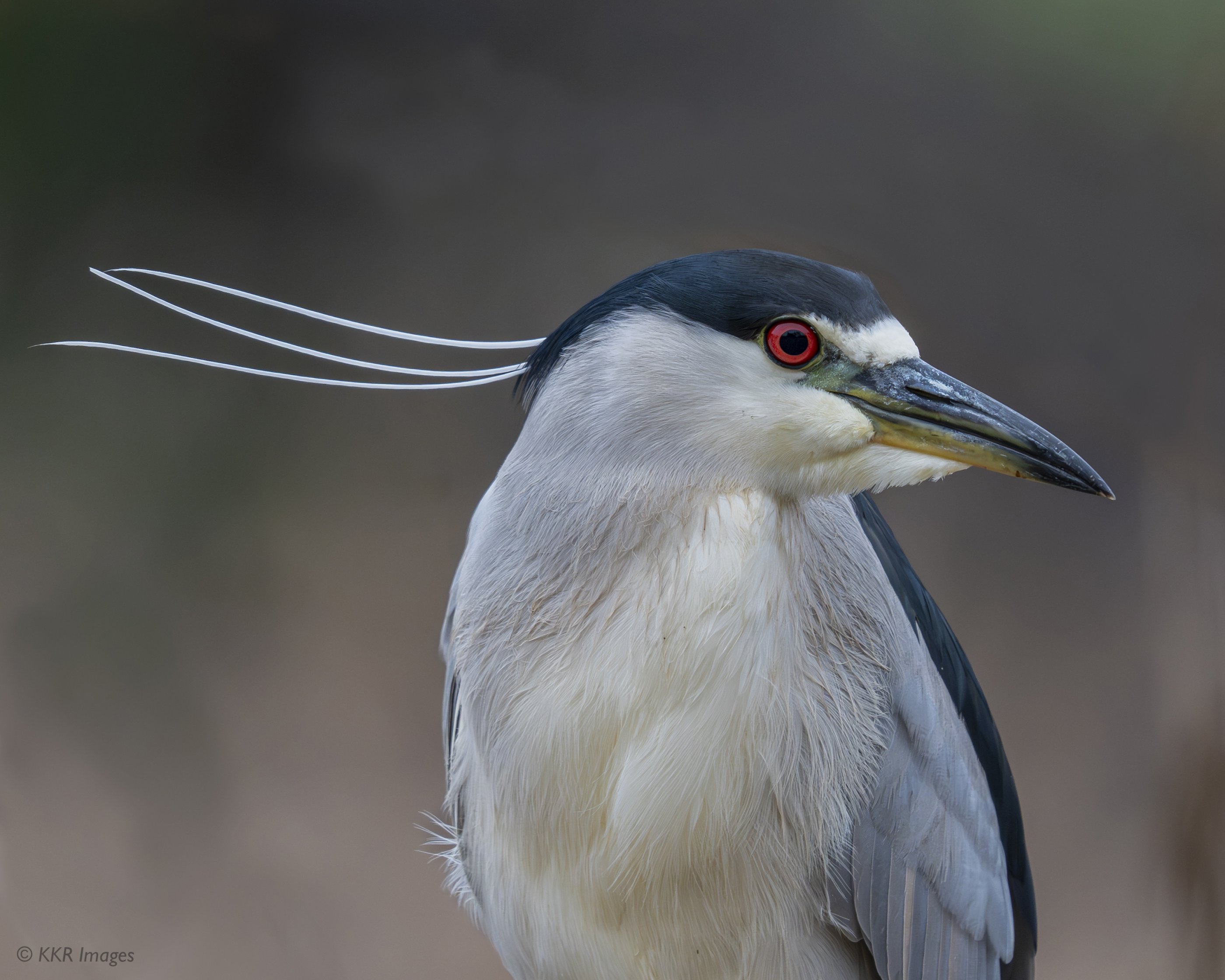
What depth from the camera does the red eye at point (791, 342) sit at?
744 mm

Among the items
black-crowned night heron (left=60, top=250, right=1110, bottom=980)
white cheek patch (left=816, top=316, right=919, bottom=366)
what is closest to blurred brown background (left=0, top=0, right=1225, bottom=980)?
black-crowned night heron (left=60, top=250, right=1110, bottom=980)

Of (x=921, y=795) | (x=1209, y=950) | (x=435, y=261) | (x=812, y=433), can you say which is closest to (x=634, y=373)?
(x=812, y=433)

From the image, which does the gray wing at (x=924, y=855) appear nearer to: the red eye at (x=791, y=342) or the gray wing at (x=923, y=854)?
the gray wing at (x=923, y=854)

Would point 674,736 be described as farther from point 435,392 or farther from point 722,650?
point 435,392

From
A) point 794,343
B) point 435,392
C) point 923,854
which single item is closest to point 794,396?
point 794,343

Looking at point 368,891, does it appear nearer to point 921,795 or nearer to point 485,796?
point 485,796

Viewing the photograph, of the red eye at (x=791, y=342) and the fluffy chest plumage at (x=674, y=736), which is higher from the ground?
the red eye at (x=791, y=342)

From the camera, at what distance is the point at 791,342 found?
745mm

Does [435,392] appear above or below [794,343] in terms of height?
below

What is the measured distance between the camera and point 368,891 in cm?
172

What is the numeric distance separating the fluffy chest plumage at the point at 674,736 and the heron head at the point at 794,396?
49 millimetres

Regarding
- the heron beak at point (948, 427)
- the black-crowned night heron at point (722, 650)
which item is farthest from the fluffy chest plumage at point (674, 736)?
the heron beak at point (948, 427)

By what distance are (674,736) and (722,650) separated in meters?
0.08

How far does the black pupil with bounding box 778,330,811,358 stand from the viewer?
74cm
